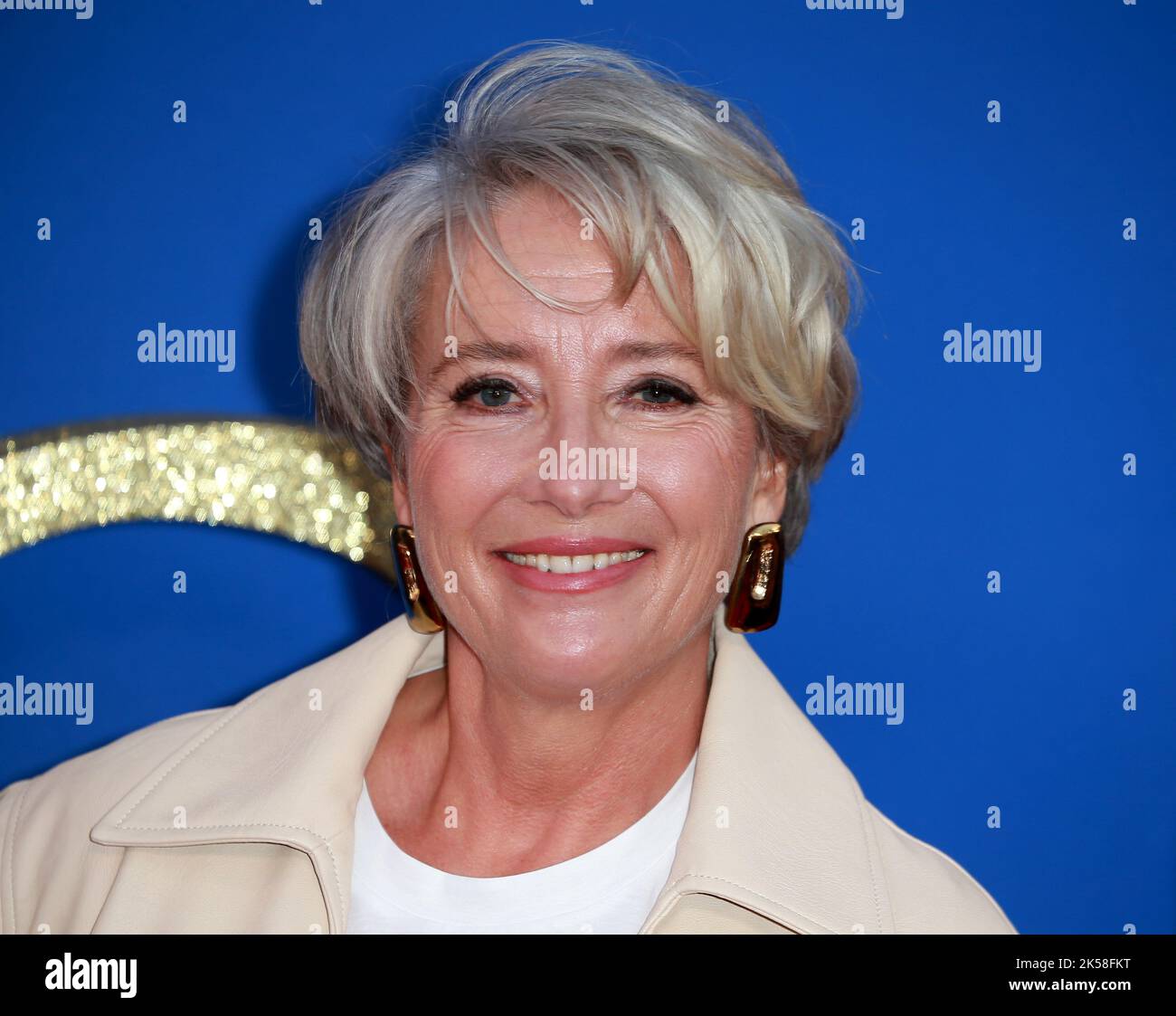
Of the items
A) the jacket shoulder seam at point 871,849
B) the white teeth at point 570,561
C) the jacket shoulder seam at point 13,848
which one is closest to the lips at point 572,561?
the white teeth at point 570,561

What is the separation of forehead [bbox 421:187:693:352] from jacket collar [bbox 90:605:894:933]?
45 cm

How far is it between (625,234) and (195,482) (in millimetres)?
857

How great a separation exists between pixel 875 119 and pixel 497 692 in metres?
1.00

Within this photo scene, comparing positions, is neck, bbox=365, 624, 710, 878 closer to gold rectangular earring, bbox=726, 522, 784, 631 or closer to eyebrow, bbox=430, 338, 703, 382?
gold rectangular earring, bbox=726, 522, 784, 631

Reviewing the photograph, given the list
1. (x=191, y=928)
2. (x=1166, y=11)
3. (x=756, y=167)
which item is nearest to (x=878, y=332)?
(x=756, y=167)

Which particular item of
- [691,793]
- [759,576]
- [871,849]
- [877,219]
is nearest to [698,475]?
[759,576]

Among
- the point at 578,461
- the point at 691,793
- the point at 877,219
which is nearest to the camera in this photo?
the point at 578,461

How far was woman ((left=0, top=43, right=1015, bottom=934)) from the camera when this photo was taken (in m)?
1.18

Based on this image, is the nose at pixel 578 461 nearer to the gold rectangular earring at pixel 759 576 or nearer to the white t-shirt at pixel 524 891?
the gold rectangular earring at pixel 759 576

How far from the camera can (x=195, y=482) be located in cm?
171

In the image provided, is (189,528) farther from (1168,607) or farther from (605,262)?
(1168,607)

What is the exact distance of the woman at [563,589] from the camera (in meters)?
1.18

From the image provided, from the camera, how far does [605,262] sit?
1.18m

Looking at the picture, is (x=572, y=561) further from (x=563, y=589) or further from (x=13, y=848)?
(x=13, y=848)
